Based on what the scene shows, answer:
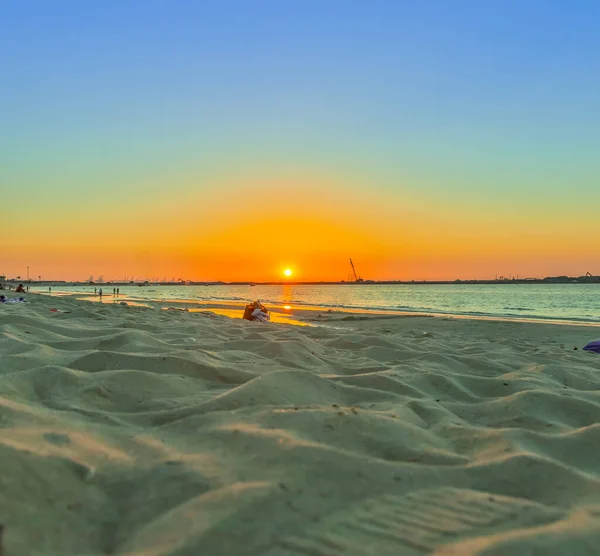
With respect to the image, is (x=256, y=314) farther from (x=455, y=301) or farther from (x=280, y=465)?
(x=455, y=301)

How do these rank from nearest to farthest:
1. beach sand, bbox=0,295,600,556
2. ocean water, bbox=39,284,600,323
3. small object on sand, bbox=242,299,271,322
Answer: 1. beach sand, bbox=0,295,600,556
2. small object on sand, bbox=242,299,271,322
3. ocean water, bbox=39,284,600,323

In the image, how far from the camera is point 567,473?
1626 mm

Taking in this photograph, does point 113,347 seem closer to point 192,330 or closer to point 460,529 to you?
point 192,330

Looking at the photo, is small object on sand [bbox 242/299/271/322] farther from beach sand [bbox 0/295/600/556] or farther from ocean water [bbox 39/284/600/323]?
ocean water [bbox 39/284/600/323]

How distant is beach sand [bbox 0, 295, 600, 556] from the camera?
3.80 ft

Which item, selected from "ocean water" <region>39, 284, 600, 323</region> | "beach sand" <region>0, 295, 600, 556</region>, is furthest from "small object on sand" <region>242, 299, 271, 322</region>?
"ocean water" <region>39, 284, 600, 323</region>

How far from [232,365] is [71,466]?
1.77 m

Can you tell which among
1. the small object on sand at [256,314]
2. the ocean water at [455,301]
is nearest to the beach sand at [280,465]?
the small object on sand at [256,314]

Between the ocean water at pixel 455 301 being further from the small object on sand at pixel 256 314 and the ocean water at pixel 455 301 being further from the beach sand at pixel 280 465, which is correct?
the beach sand at pixel 280 465

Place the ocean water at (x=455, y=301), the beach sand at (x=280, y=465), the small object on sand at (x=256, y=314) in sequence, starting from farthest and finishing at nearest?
the ocean water at (x=455, y=301), the small object on sand at (x=256, y=314), the beach sand at (x=280, y=465)

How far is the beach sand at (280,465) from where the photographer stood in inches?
45.6

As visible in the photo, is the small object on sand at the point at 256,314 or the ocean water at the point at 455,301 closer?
the small object on sand at the point at 256,314

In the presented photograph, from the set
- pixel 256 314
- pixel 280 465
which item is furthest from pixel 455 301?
pixel 280 465

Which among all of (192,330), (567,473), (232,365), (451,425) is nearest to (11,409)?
(232,365)
